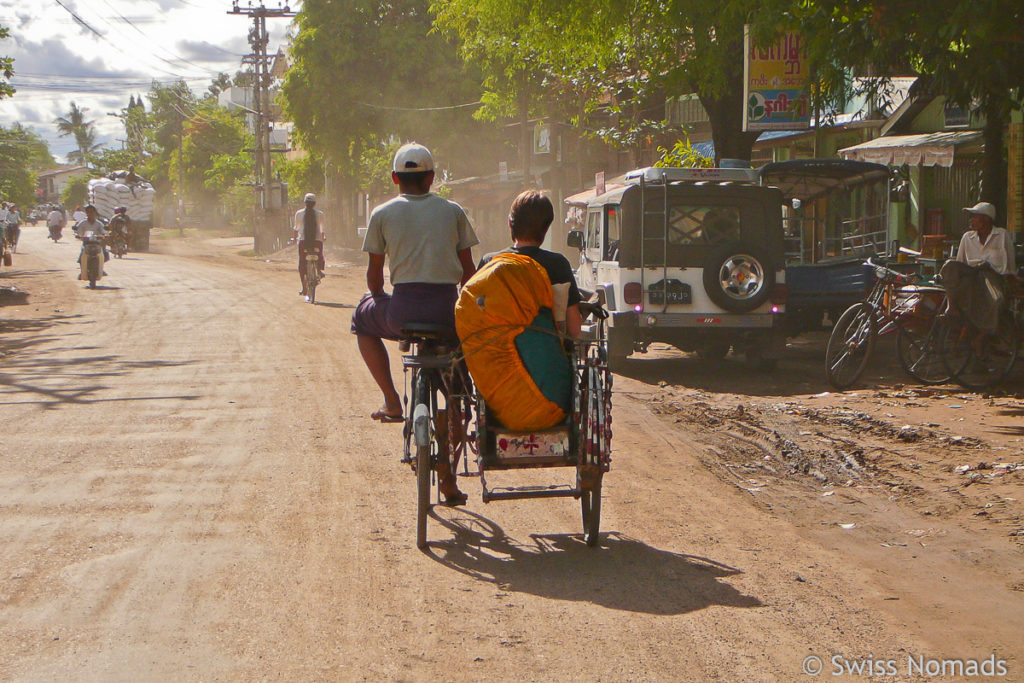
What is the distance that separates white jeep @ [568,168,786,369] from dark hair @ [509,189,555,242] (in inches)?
267

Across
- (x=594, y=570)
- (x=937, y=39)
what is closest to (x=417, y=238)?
(x=594, y=570)

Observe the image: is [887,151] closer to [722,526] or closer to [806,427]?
[806,427]

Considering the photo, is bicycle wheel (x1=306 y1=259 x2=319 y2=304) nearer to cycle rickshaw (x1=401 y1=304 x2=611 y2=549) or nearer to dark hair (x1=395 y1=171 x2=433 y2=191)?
dark hair (x1=395 y1=171 x2=433 y2=191)

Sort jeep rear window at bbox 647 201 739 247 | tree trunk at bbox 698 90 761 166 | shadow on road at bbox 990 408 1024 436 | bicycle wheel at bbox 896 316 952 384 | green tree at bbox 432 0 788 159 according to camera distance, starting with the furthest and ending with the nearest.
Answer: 1. tree trunk at bbox 698 90 761 166
2. green tree at bbox 432 0 788 159
3. jeep rear window at bbox 647 201 739 247
4. bicycle wheel at bbox 896 316 952 384
5. shadow on road at bbox 990 408 1024 436

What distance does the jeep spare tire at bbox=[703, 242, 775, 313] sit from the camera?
11852 mm

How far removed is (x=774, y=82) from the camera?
1491 cm

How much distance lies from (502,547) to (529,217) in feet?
5.39

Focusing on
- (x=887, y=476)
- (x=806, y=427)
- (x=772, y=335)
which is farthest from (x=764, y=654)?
(x=772, y=335)

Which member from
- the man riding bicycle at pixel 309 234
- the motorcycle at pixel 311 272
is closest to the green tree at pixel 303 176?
the man riding bicycle at pixel 309 234

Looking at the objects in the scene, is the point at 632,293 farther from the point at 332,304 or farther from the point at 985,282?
the point at 332,304

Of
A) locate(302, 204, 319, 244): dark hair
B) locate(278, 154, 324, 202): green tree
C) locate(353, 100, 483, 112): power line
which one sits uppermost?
locate(353, 100, 483, 112): power line

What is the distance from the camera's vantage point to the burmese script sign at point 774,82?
48.7 feet

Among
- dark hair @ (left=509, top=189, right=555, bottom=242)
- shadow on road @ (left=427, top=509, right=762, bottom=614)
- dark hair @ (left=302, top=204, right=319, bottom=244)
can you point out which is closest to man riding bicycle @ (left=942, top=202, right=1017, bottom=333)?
shadow on road @ (left=427, top=509, right=762, bottom=614)

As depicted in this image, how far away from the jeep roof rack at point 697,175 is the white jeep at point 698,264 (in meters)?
0.01
